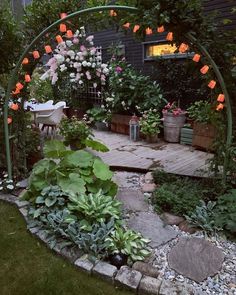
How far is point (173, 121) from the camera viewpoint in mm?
5848

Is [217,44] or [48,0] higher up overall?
[48,0]

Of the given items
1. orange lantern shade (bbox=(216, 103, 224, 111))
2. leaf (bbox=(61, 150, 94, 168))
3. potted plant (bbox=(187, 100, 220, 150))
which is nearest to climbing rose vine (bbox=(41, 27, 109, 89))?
potted plant (bbox=(187, 100, 220, 150))

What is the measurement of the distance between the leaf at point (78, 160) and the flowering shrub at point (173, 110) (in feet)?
9.76

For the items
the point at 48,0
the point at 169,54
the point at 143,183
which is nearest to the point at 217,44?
the point at 143,183

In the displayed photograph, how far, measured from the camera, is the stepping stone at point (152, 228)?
2.70 m

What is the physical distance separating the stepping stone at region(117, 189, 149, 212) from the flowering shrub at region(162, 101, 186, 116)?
8.73ft

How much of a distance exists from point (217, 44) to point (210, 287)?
2303 mm

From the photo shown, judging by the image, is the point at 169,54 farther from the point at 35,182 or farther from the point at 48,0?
the point at 35,182

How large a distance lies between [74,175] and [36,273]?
3.52 feet

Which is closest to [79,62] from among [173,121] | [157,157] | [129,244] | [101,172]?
[173,121]

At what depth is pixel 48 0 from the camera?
3.76 m

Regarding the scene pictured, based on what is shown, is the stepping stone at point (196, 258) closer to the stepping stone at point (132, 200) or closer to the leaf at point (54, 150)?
the stepping stone at point (132, 200)

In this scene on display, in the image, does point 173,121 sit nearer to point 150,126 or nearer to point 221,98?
point 150,126

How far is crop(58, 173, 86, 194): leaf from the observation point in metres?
2.99
